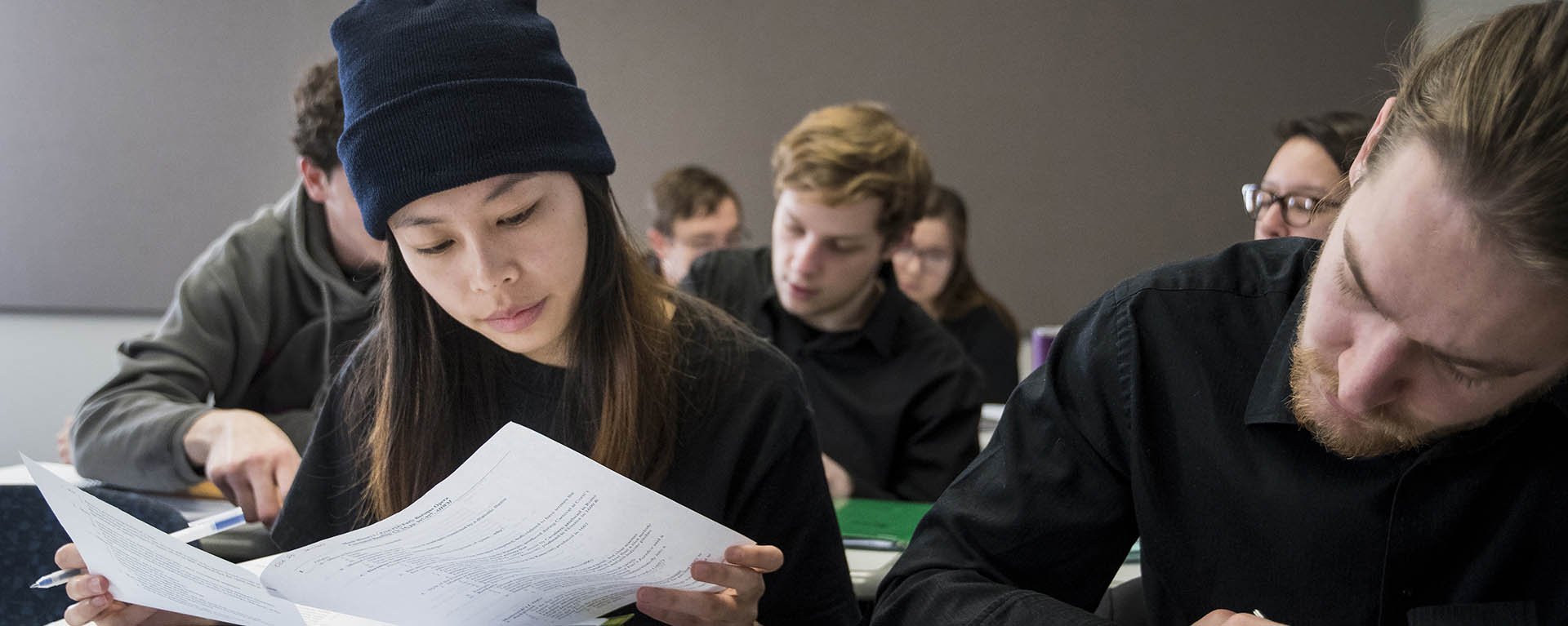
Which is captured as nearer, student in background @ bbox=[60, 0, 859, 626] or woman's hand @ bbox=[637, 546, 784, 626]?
woman's hand @ bbox=[637, 546, 784, 626]

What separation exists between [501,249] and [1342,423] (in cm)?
80

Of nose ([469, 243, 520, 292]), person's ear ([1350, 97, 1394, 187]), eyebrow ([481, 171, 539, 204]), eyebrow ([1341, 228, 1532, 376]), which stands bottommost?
eyebrow ([1341, 228, 1532, 376])

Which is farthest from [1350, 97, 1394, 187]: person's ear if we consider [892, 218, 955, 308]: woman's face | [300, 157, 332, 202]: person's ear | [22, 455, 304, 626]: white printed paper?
[892, 218, 955, 308]: woman's face

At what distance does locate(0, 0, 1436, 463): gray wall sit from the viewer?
15.1 feet

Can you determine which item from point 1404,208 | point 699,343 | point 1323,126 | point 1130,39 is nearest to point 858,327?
point 1323,126

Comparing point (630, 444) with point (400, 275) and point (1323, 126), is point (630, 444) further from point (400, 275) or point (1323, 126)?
point (1323, 126)

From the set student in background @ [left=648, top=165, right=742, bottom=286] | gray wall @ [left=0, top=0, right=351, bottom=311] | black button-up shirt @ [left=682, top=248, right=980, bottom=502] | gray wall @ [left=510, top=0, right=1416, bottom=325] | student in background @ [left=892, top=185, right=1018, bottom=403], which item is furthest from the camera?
gray wall @ [left=0, top=0, right=351, bottom=311]

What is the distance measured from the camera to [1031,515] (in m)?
1.07

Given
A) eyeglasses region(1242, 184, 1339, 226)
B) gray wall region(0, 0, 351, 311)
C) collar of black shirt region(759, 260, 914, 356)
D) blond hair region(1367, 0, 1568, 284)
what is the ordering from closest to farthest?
blond hair region(1367, 0, 1568, 284), eyeglasses region(1242, 184, 1339, 226), collar of black shirt region(759, 260, 914, 356), gray wall region(0, 0, 351, 311)

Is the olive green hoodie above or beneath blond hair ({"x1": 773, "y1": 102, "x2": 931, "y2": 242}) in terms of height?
beneath

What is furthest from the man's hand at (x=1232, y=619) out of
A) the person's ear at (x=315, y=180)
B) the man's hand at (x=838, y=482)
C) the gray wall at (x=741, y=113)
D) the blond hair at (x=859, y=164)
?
the gray wall at (x=741, y=113)

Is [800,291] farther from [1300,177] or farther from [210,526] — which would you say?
[210,526]

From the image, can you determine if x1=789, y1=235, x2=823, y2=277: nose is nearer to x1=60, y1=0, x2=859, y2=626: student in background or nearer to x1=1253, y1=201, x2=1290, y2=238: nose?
x1=1253, y1=201, x2=1290, y2=238: nose

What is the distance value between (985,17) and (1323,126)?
2.72 meters
